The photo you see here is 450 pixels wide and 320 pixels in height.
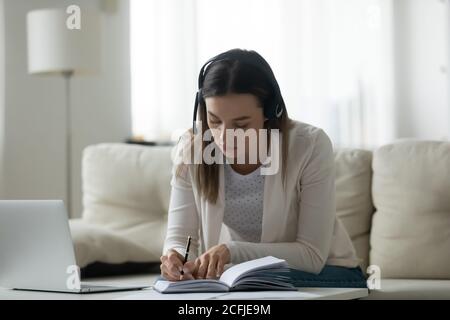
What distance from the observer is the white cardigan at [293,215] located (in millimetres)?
1451

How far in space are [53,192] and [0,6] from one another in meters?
0.85

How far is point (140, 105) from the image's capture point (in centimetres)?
365

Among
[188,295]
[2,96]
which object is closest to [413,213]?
[188,295]

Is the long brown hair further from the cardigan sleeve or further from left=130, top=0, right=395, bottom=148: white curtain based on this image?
left=130, top=0, right=395, bottom=148: white curtain

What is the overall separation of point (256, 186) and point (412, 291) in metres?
0.46

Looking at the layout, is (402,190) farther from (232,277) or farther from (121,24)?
(121,24)

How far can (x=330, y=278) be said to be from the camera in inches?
57.5

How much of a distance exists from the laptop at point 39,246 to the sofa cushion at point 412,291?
624 millimetres

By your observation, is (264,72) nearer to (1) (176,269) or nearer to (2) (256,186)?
(2) (256,186)

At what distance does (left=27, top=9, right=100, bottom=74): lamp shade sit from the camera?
285cm

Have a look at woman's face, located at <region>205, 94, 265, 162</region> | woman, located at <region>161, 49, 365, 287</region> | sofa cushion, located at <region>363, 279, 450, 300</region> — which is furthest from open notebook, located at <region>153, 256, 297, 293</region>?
sofa cushion, located at <region>363, 279, 450, 300</region>

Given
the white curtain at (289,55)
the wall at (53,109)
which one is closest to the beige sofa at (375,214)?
the wall at (53,109)

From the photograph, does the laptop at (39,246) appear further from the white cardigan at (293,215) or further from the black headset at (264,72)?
the black headset at (264,72)
